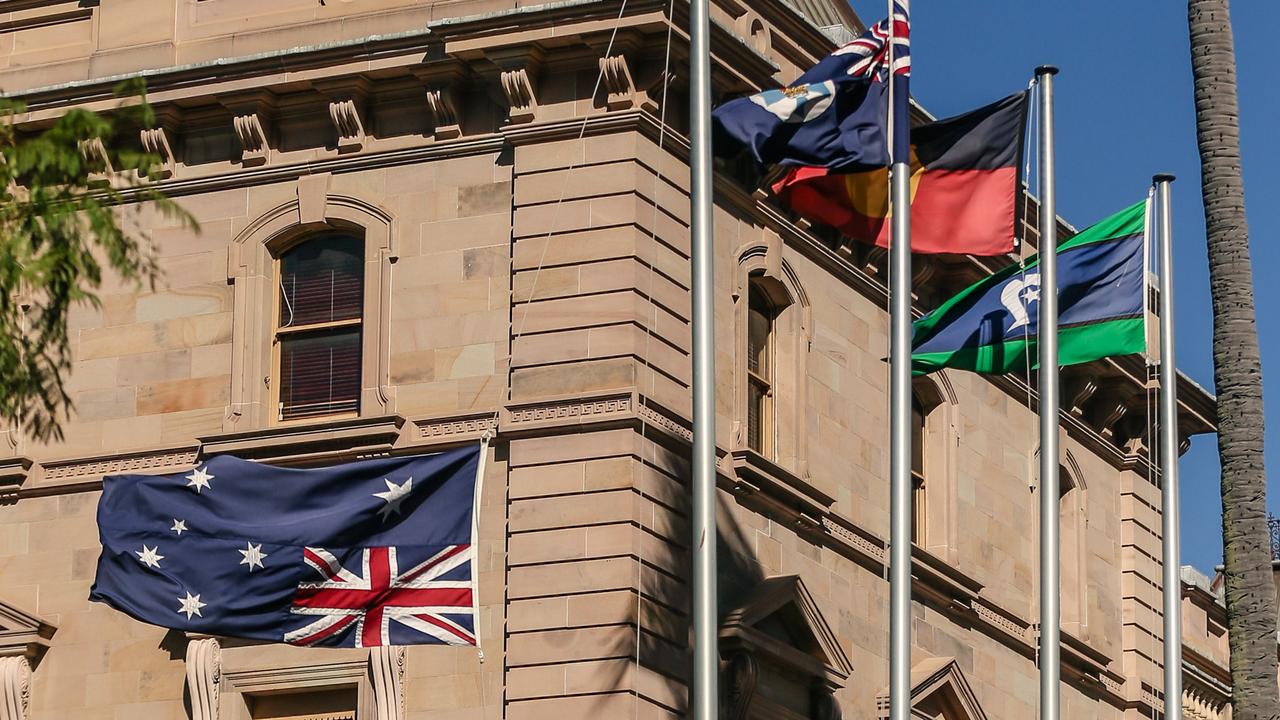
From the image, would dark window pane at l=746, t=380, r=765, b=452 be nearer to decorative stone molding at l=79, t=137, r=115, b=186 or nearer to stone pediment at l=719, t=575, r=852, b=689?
stone pediment at l=719, t=575, r=852, b=689

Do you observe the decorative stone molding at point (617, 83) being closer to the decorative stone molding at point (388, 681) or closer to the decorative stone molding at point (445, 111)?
the decorative stone molding at point (445, 111)

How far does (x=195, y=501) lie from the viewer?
1116 inches

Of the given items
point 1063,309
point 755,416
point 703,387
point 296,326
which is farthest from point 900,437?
point 296,326

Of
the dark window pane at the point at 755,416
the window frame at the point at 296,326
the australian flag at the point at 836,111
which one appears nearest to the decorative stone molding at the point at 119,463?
the window frame at the point at 296,326

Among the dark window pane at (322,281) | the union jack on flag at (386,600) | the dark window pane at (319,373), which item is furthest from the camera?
the dark window pane at (322,281)

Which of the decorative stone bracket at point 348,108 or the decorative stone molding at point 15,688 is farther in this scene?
the decorative stone bracket at point 348,108

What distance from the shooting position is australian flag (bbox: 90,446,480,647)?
2706 cm

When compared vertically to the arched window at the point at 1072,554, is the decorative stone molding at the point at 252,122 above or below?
above

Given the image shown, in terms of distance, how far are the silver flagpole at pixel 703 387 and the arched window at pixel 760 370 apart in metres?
6.84

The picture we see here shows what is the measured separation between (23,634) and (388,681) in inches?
170

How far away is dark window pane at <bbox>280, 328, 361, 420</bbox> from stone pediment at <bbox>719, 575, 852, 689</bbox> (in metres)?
4.80

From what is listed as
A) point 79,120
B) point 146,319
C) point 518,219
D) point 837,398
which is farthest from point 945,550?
point 79,120

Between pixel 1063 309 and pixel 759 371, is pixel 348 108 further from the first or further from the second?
pixel 1063 309

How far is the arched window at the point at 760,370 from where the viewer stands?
98.9 feet
